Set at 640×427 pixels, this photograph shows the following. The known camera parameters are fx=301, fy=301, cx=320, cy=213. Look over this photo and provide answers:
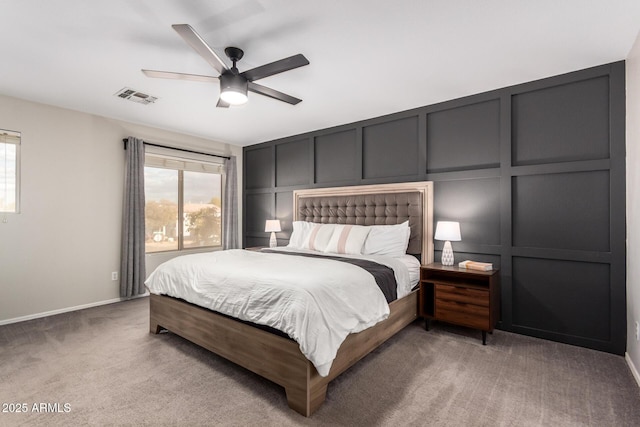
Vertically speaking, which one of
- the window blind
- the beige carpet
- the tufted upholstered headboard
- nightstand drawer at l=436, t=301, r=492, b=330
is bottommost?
the beige carpet

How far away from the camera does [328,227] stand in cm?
397

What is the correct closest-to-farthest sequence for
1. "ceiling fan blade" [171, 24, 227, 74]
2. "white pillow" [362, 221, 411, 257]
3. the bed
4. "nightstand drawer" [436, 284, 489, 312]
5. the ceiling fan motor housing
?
"ceiling fan blade" [171, 24, 227, 74], the bed, the ceiling fan motor housing, "nightstand drawer" [436, 284, 489, 312], "white pillow" [362, 221, 411, 257]

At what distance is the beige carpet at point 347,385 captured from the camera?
5.95ft

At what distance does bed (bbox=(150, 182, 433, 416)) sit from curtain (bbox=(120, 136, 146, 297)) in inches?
59.3

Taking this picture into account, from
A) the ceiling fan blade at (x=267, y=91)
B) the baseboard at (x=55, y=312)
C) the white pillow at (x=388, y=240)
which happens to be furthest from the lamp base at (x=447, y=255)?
the baseboard at (x=55, y=312)

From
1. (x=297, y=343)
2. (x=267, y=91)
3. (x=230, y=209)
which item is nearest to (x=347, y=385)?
(x=297, y=343)

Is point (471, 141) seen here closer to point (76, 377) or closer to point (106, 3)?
point (106, 3)

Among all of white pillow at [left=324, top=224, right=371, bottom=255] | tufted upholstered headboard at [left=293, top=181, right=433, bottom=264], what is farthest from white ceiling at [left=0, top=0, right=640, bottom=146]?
white pillow at [left=324, top=224, right=371, bottom=255]

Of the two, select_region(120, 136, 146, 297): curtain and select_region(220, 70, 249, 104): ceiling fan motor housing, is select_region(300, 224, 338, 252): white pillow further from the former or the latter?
select_region(120, 136, 146, 297): curtain

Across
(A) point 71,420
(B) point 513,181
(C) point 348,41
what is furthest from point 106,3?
(B) point 513,181

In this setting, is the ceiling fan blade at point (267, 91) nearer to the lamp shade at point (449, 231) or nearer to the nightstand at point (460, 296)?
the lamp shade at point (449, 231)

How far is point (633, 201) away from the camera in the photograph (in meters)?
2.38

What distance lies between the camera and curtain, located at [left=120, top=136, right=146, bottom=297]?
4.23 metres

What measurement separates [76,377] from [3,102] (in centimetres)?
321
